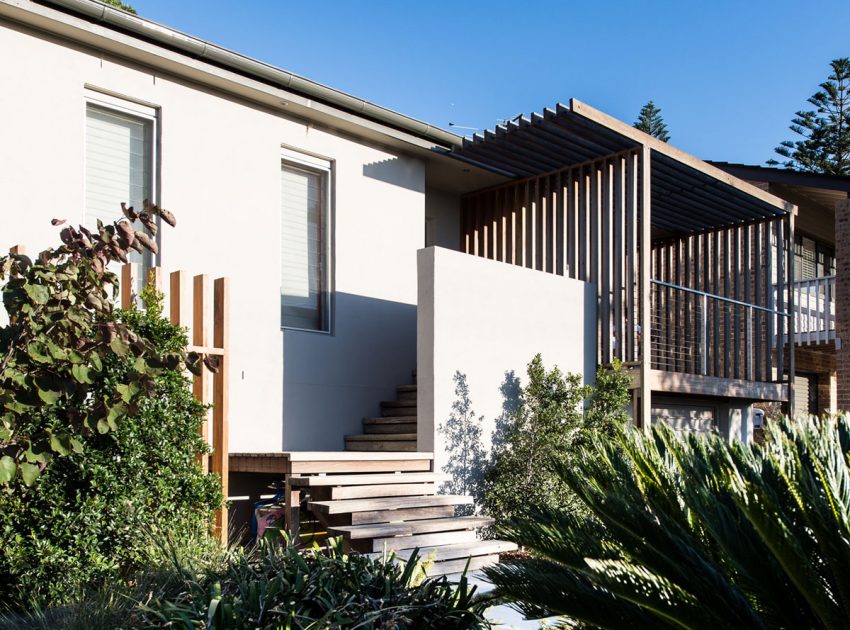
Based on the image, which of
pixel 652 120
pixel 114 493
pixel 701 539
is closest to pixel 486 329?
pixel 114 493

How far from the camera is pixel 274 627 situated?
370cm

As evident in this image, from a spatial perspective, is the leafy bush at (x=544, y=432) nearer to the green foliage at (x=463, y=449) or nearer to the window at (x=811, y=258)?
the green foliage at (x=463, y=449)

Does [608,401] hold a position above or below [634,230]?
below

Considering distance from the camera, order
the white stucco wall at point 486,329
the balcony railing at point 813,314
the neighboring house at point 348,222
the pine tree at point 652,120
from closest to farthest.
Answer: the neighboring house at point 348,222
the white stucco wall at point 486,329
the balcony railing at point 813,314
the pine tree at point 652,120

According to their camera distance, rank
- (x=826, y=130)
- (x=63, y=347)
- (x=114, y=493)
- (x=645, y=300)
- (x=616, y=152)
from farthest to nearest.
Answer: (x=826, y=130), (x=616, y=152), (x=645, y=300), (x=114, y=493), (x=63, y=347)

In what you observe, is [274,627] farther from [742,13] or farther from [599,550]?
[742,13]

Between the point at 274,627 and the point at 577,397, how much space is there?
6.10 meters

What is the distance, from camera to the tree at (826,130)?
29.5 m

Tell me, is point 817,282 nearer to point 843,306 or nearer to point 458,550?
point 843,306

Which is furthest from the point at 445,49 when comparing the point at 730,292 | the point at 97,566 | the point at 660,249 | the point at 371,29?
the point at 97,566

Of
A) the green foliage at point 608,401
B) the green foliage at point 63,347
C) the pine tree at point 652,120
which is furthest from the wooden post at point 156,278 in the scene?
the pine tree at point 652,120

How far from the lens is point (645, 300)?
1063 centimetres

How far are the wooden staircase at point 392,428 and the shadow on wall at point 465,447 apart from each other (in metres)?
0.48

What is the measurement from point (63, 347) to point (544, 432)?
5.25 meters
